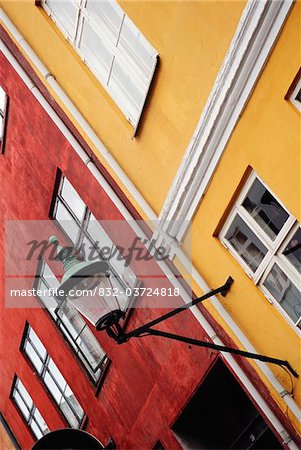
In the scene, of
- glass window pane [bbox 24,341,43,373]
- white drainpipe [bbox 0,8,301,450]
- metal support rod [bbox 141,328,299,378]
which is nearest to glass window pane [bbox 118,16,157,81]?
white drainpipe [bbox 0,8,301,450]

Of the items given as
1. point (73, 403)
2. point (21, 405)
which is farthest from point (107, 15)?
point (21, 405)

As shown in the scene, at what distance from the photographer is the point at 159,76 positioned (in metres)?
11.7

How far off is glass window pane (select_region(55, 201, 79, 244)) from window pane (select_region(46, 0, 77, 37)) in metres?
3.12

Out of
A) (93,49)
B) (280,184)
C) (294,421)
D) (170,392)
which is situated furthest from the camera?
(170,392)

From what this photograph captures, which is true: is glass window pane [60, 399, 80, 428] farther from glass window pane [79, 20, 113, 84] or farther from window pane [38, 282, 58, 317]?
glass window pane [79, 20, 113, 84]

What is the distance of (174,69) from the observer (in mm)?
11391

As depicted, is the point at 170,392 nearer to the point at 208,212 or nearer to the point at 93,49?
the point at 208,212

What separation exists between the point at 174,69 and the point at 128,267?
3.45 m

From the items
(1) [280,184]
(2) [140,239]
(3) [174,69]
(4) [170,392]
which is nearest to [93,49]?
(3) [174,69]

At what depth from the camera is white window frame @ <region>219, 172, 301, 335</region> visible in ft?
34.6

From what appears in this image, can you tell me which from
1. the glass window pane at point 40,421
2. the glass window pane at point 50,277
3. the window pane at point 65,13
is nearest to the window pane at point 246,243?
the window pane at point 65,13

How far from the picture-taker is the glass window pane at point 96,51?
40.9ft

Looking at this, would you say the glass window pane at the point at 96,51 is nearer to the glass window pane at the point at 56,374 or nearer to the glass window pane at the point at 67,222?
the glass window pane at the point at 67,222

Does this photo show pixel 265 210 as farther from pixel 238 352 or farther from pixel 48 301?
pixel 48 301
